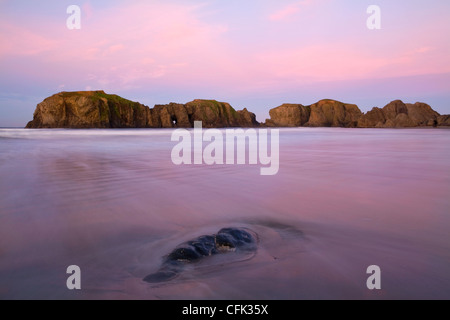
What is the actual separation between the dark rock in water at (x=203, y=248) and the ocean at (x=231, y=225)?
0.08 meters

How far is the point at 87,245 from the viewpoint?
2549 millimetres

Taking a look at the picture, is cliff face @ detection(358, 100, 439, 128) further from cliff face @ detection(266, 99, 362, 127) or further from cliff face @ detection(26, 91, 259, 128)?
cliff face @ detection(26, 91, 259, 128)

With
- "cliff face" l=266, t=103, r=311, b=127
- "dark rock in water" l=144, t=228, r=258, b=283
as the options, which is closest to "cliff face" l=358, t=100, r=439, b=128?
"cliff face" l=266, t=103, r=311, b=127

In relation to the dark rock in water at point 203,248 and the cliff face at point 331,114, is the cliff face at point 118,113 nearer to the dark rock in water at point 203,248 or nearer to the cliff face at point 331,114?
the cliff face at point 331,114

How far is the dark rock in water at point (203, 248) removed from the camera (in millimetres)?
2027

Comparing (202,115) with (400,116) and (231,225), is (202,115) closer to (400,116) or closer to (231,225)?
(400,116)

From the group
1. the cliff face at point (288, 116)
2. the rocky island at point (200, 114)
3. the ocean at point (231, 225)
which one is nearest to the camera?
the ocean at point (231, 225)

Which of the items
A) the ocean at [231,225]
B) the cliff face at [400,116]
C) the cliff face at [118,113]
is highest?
the cliff face at [118,113]

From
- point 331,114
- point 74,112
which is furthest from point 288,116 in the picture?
point 74,112

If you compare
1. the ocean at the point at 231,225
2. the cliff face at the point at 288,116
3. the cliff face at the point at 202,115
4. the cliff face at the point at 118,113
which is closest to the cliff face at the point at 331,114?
the cliff face at the point at 288,116

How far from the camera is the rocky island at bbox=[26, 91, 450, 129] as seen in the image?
74.9m

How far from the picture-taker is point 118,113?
4508 inches
